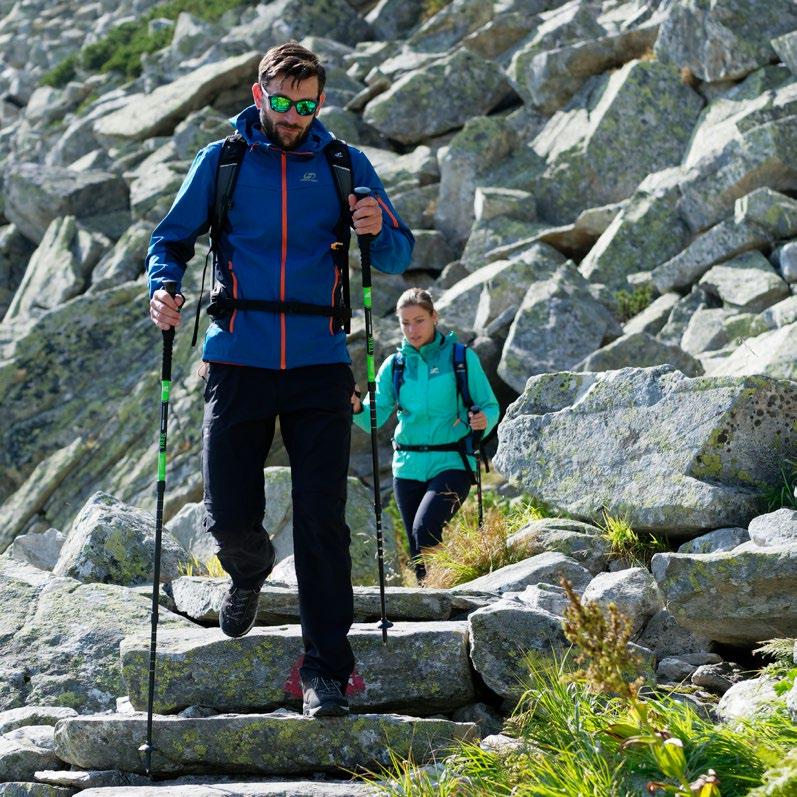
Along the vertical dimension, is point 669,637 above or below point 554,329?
below

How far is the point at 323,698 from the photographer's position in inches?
257

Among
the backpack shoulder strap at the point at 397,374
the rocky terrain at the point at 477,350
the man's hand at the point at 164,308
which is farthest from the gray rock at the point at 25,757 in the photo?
the backpack shoulder strap at the point at 397,374

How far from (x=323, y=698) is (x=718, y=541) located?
432 centimetres

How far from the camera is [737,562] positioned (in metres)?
8.16

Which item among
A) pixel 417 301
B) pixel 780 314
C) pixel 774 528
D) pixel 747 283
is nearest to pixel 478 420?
pixel 417 301

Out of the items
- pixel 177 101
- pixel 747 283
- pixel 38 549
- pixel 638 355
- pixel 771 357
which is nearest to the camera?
pixel 771 357

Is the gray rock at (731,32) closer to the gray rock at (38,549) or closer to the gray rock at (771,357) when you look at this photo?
the gray rock at (771,357)

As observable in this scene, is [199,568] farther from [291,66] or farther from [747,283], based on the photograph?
[747,283]

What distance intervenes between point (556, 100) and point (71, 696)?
2086cm

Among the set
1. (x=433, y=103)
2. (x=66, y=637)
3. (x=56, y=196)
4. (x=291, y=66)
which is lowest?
(x=66, y=637)

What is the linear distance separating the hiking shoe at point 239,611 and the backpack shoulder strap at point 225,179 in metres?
1.66

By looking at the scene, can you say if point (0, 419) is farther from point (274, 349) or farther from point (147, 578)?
point (274, 349)

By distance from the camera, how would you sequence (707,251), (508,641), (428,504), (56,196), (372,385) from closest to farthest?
1. (508,641)
2. (372,385)
3. (428,504)
4. (707,251)
5. (56,196)

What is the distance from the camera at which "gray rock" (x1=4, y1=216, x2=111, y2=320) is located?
27.6 metres
